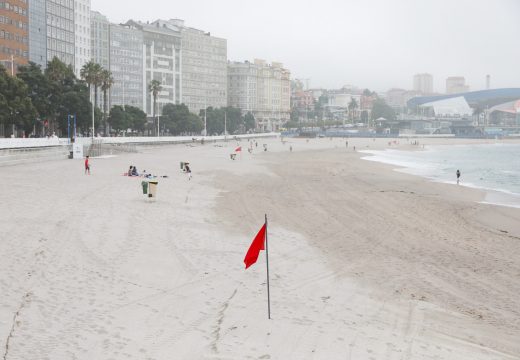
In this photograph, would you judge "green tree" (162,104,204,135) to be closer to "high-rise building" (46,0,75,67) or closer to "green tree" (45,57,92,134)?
"high-rise building" (46,0,75,67)

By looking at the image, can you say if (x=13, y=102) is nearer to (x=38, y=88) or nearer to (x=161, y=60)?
(x=38, y=88)

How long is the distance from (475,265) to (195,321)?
955cm

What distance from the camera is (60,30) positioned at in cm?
11206

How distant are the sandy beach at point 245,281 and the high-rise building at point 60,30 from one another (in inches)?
3543

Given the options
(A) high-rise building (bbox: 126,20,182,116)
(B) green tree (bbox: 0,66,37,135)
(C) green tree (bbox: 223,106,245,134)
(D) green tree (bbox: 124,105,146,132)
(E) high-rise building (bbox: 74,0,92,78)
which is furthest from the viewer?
(C) green tree (bbox: 223,106,245,134)

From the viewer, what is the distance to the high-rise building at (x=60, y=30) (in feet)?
355

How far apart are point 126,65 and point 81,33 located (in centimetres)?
2968

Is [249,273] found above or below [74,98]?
below

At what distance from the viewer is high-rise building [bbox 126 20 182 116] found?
16462 cm

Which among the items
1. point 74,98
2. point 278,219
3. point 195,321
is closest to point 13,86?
point 74,98

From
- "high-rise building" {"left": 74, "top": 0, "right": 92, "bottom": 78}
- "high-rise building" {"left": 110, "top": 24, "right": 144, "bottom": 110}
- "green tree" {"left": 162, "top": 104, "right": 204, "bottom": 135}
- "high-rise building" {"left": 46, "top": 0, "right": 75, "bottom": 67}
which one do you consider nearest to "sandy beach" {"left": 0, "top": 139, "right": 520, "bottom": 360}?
"high-rise building" {"left": 46, "top": 0, "right": 75, "bottom": 67}

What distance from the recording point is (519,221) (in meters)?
26.1

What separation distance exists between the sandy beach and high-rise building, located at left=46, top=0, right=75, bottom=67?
90003 mm

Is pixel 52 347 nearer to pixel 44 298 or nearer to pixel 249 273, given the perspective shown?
pixel 44 298
